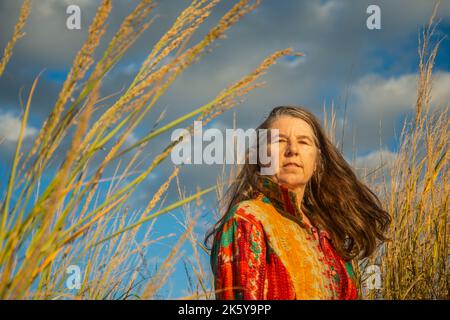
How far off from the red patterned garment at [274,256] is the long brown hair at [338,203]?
233mm

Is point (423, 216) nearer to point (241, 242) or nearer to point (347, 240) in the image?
point (347, 240)

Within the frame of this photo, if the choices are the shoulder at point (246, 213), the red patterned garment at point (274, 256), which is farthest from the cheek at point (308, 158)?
the shoulder at point (246, 213)

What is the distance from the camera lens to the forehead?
2.19m

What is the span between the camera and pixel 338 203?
2523 millimetres

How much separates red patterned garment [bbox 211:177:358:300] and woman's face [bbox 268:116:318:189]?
Answer: 6 centimetres

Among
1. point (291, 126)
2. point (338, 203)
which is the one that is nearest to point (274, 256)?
point (291, 126)

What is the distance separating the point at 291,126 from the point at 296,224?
16.4 inches

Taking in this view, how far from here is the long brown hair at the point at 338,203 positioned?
237 cm

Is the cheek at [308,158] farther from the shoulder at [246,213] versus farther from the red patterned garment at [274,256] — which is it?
the shoulder at [246,213]

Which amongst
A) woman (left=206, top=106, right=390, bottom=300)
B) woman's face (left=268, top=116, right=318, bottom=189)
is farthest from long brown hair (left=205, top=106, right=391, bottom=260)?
woman's face (left=268, top=116, right=318, bottom=189)

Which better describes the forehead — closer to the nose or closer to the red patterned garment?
the nose

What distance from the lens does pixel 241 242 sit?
1.68 metres

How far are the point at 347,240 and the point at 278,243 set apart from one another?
861 millimetres

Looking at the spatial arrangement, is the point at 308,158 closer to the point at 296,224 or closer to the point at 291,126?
the point at 291,126
